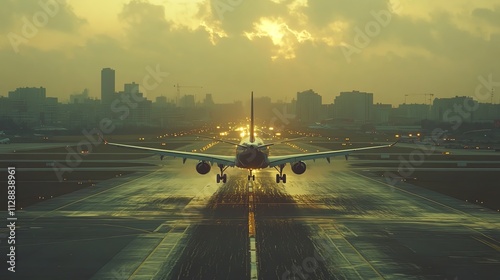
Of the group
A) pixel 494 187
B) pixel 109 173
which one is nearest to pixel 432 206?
pixel 494 187

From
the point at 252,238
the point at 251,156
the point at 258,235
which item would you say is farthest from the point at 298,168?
the point at 252,238

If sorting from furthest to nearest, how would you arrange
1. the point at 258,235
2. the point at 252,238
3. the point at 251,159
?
1. the point at 251,159
2. the point at 258,235
3. the point at 252,238

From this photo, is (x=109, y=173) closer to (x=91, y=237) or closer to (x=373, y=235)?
(x=91, y=237)

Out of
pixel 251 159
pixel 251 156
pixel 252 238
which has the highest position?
pixel 251 156

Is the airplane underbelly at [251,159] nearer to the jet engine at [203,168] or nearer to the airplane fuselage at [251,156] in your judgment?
the airplane fuselage at [251,156]

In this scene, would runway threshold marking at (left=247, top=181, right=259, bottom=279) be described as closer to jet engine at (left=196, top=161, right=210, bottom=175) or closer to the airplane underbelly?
the airplane underbelly

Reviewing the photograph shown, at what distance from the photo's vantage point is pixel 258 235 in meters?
37.0

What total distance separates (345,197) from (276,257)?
27.4 metres

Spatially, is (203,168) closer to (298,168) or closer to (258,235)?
(298,168)

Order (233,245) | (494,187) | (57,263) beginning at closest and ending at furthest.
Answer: (57,263) < (233,245) < (494,187)

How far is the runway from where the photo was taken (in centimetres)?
2845

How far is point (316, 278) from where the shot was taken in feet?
88.0

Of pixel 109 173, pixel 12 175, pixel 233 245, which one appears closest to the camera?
pixel 233 245

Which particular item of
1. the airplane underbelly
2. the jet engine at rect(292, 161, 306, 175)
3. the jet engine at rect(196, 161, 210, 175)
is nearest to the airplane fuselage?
the airplane underbelly
